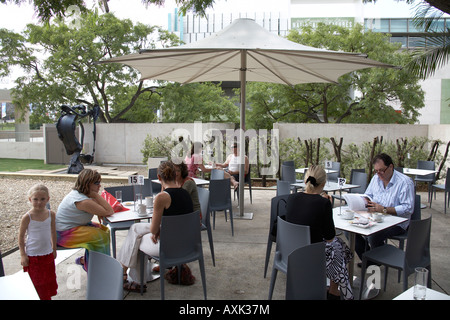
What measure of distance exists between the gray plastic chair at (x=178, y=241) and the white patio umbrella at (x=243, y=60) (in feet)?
7.14

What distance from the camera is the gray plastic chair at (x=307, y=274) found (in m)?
2.41

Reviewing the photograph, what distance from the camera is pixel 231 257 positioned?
456 centimetres

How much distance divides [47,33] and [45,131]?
469 centimetres

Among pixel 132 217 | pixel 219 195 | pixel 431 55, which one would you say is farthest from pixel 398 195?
pixel 431 55

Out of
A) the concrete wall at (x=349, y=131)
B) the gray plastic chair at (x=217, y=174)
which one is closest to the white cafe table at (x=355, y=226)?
the gray plastic chair at (x=217, y=174)

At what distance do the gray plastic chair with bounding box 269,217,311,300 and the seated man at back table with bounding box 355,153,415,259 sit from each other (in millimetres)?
1248

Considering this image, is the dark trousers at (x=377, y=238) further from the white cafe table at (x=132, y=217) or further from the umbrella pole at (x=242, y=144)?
the umbrella pole at (x=242, y=144)

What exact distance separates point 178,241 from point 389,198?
7.97 feet

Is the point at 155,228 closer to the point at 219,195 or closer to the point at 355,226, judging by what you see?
the point at 355,226

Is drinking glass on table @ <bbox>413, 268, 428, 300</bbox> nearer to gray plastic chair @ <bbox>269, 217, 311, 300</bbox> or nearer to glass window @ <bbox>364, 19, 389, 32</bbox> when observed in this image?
gray plastic chair @ <bbox>269, 217, 311, 300</bbox>

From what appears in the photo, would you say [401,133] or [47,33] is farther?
[47,33]
